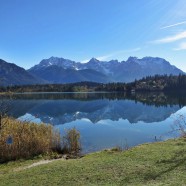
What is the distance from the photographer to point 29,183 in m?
9.55

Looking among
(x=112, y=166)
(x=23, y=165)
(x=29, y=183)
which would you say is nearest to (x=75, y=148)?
A: (x=23, y=165)

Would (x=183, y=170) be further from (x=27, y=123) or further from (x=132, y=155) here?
(x=27, y=123)

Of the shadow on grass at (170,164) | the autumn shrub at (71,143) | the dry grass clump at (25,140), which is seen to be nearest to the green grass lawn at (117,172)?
the shadow on grass at (170,164)

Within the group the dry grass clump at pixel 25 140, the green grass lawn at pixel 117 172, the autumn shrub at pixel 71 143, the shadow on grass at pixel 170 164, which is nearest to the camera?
the green grass lawn at pixel 117 172

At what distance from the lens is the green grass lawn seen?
9227 millimetres

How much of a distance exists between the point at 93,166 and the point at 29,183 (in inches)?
93.0

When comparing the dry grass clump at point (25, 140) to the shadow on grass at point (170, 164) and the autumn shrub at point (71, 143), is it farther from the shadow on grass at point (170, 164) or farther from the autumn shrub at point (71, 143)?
the shadow on grass at point (170, 164)

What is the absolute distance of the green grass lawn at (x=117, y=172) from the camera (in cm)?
923

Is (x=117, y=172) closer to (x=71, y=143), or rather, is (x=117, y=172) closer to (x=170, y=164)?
(x=170, y=164)

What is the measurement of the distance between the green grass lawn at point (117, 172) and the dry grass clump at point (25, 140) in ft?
8.89

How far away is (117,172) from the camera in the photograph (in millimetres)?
10070

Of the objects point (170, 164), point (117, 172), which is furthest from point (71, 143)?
point (170, 164)

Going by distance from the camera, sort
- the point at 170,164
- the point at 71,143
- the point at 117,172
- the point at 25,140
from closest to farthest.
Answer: the point at 117,172
the point at 170,164
the point at 25,140
the point at 71,143

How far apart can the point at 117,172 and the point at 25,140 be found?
6.94m
